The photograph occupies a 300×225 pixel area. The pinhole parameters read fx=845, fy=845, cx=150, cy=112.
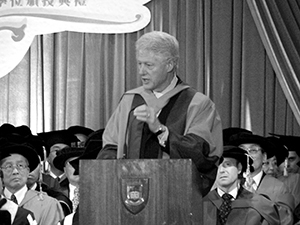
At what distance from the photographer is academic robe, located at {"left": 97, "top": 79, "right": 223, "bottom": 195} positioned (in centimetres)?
365

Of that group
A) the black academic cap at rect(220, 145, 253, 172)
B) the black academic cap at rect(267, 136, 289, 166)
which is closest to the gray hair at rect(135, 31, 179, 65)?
the black academic cap at rect(220, 145, 253, 172)

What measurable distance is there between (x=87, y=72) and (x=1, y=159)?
252 cm

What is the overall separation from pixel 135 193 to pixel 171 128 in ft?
2.02

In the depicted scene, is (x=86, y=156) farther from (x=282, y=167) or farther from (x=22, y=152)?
(x=282, y=167)

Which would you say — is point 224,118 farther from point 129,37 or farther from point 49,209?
point 49,209

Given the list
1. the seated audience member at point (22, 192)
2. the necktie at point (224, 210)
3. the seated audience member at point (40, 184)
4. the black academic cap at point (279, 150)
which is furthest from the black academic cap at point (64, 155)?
the black academic cap at point (279, 150)

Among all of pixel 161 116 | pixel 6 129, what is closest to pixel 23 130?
pixel 6 129

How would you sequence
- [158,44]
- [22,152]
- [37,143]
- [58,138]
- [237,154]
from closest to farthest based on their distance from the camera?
[158,44] < [237,154] < [22,152] < [37,143] < [58,138]

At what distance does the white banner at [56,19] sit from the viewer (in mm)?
9203

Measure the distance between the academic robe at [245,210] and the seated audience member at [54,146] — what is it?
217cm

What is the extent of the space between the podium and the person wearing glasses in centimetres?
402

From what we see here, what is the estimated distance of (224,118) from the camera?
900cm

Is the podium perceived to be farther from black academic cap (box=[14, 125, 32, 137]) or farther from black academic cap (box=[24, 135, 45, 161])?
black academic cap (box=[14, 125, 32, 137])

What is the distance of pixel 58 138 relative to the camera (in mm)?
8578
